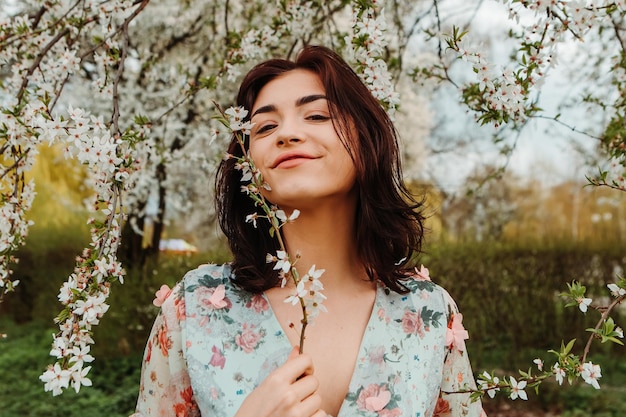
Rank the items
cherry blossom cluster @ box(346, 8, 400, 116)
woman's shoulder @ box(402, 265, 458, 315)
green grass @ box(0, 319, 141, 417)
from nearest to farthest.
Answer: woman's shoulder @ box(402, 265, 458, 315) < cherry blossom cluster @ box(346, 8, 400, 116) < green grass @ box(0, 319, 141, 417)

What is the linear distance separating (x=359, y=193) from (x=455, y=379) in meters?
0.49

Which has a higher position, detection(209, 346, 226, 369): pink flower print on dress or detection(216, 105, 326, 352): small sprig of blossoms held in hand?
detection(216, 105, 326, 352): small sprig of blossoms held in hand

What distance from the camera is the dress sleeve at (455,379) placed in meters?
1.43

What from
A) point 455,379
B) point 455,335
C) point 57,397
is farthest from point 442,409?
point 57,397

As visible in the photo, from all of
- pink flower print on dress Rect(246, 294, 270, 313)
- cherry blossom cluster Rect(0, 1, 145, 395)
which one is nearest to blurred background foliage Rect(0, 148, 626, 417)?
cherry blossom cluster Rect(0, 1, 145, 395)

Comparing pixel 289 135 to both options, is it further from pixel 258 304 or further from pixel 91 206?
pixel 91 206

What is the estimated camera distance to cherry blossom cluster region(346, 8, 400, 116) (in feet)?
5.83

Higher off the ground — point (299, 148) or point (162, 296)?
point (299, 148)

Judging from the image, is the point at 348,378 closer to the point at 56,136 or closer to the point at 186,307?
the point at 186,307

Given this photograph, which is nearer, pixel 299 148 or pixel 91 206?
pixel 299 148

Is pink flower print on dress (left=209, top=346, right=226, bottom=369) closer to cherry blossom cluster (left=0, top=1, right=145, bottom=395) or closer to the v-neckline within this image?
the v-neckline

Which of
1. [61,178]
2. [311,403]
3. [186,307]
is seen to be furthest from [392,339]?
[61,178]

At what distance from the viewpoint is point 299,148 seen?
1.27m

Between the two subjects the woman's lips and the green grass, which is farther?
the green grass
